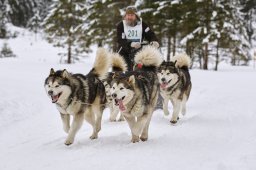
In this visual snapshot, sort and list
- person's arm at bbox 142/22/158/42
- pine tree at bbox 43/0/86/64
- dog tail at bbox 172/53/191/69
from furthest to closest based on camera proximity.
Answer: pine tree at bbox 43/0/86/64 < person's arm at bbox 142/22/158/42 < dog tail at bbox 172/53/191/69

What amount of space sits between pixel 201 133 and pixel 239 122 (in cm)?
98

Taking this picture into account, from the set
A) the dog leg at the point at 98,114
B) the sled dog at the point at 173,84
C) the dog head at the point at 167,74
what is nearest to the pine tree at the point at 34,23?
the sled dog at the point at 173,84

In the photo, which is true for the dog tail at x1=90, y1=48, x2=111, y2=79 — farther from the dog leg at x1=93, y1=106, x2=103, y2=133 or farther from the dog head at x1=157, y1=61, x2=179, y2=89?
the dog head at x1=157, y1=61, x2=179, y2=89

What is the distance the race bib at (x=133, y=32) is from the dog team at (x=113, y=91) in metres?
1.07

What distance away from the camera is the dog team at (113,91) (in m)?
4.74

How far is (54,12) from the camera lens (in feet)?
84.9

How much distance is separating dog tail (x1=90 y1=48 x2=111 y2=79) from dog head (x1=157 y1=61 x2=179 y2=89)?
44.6 inches

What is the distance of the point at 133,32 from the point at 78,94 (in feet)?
8.71

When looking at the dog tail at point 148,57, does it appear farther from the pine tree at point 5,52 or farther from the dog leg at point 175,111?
the pine tree at point 5,52

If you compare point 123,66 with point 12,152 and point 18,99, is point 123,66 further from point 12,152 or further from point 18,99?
point 18,99

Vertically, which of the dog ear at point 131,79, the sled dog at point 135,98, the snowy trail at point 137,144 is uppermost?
the dog ear at point 131,79

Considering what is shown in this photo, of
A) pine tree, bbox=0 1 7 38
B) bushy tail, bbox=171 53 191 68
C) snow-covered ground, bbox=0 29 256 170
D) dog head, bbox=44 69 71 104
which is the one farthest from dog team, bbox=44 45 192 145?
pine tree, bbox=0 1 7 38

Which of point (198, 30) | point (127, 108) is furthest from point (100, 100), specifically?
point (198, 30)

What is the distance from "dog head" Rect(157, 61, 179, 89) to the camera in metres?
6.43
